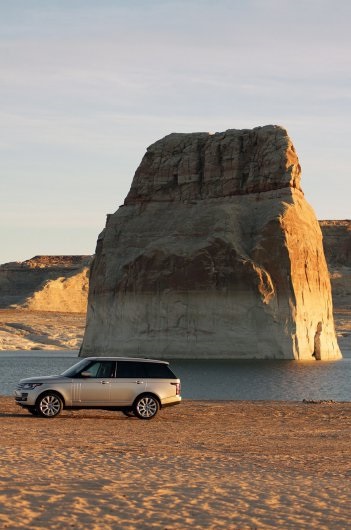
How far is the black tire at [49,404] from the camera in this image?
26.5 m

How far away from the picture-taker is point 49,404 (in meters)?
26.6

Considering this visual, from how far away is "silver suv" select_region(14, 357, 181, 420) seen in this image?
86.8 ft

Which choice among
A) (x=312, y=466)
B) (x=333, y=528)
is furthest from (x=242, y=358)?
(x=333, y=528)

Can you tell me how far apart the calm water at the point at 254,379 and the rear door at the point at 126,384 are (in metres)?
17.3

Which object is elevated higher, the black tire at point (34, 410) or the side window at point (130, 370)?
the side window at point (130, 370)

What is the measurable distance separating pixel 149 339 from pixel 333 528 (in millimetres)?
73946

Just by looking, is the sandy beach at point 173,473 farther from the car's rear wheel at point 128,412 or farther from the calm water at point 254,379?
the calm water at point 254,379

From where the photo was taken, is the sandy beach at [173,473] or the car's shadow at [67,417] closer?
the sandy beach at [173,473]

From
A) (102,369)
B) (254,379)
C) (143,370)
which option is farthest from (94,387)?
(254,379)

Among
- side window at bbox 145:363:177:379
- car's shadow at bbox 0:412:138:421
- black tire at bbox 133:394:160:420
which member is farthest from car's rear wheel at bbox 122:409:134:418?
side window at bbox 145:363:177:379

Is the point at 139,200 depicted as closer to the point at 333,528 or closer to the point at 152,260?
the point at 152,260

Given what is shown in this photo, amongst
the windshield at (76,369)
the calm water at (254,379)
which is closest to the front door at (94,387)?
the windshield at (76,369)

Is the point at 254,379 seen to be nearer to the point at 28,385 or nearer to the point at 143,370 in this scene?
the point at 143,370

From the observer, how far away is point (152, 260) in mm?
87875
